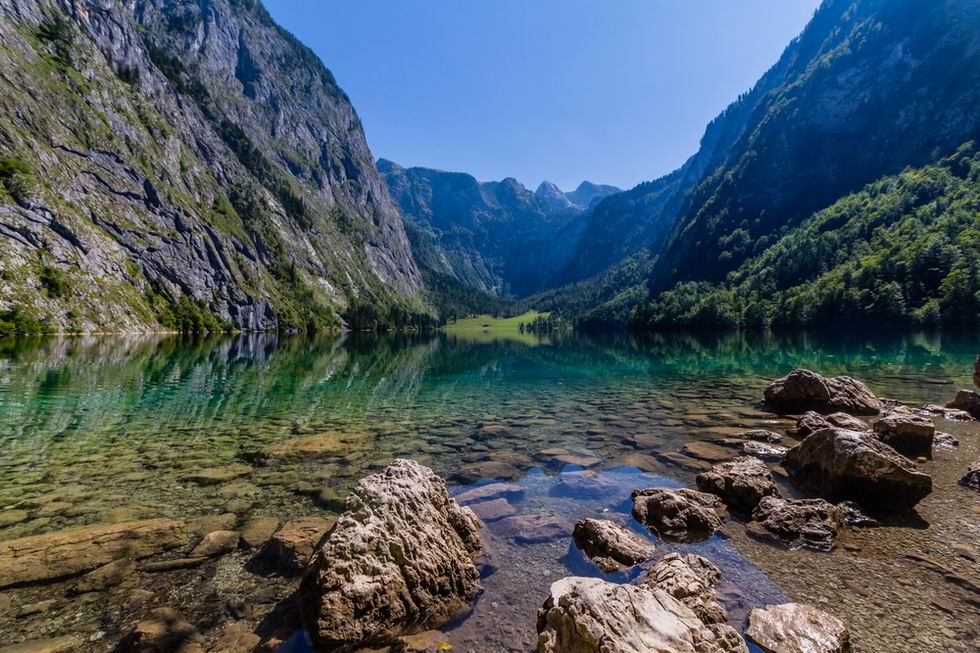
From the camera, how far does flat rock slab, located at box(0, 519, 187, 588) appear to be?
8633mm

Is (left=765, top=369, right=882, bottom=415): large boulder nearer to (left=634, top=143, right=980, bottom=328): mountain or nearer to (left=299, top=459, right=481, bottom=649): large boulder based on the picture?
(left=299, top=459, right=481, bottom=649): large boulder

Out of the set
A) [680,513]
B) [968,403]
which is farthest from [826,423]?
[680,513]

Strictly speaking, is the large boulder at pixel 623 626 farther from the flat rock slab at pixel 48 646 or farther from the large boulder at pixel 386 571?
the flat rock slab at pixel 48 646

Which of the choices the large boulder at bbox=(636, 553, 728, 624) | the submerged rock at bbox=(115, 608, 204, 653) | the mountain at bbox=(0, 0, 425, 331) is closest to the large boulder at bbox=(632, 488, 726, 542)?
the large boulder at bbox=(636, 553, 728, 624)

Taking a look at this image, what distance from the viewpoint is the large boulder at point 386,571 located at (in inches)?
269

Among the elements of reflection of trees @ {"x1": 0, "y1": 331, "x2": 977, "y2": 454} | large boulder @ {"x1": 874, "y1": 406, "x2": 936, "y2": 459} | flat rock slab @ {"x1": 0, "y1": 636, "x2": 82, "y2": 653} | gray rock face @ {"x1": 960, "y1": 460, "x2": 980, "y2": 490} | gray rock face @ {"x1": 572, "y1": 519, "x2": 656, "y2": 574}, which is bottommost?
reflection of trees @ {"x1": 0, "y1": 331, "x2": 977, "y2": 454}

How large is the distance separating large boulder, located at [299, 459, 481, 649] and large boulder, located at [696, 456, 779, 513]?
23.9 feet

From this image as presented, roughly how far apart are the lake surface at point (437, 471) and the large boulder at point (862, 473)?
596mm

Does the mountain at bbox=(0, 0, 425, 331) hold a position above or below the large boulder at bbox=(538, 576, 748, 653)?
above

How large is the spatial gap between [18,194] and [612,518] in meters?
126

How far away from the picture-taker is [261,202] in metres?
193

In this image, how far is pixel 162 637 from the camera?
267 inches

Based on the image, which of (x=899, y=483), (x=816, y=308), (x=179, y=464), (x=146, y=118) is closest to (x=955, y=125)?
(x=816, y=308)

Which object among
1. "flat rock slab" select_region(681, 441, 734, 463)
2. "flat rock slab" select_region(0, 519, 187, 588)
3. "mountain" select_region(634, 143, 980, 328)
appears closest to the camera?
"flat rock slab" select_region(0, 519, 187, 588)
